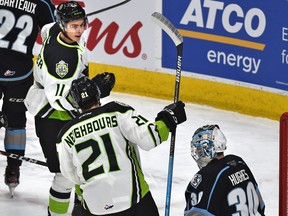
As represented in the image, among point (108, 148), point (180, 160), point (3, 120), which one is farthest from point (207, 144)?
point (180, 160)

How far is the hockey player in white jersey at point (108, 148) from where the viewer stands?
427 centimetres

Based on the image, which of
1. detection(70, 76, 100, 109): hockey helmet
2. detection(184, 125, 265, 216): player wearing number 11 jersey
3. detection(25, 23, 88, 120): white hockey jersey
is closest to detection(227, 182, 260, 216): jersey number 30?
detection(184, 125, 265, 216): player wearing number 11 jersey

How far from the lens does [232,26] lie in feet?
23.5

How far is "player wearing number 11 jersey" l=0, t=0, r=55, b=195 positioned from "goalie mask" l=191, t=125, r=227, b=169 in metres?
1.92

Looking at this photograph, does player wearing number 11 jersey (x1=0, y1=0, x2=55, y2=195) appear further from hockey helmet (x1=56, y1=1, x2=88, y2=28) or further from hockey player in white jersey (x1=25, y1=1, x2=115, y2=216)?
hockey helmet (x1=56, y1=1, x2=88, y2=28)

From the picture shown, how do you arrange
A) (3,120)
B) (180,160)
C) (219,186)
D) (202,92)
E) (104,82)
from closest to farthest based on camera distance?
(219,186) < (104,82) < (3,120) < (180,160) < (202,92)

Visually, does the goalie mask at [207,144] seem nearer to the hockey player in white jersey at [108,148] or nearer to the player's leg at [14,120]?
the hockey player in white jersey at [108,148]

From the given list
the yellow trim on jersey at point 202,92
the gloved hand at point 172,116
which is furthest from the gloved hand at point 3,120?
the yellow trim on jersey at point 202,92

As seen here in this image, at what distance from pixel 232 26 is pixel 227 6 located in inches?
5.7

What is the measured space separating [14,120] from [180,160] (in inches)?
47.8

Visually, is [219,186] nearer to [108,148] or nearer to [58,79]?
[108,148]

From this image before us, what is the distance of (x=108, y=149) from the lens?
4.28m

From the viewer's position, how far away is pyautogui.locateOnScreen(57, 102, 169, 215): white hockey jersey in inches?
168

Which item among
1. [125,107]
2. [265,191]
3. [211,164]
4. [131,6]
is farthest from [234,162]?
[131,6]
